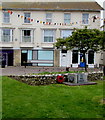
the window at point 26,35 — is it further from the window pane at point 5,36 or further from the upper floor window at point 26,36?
the window pane at point 5,36

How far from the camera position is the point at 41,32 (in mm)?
35344

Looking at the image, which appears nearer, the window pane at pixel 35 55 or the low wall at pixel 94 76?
the low wall at pixel 94 76

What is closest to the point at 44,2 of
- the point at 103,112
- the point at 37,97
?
the point at 37,97

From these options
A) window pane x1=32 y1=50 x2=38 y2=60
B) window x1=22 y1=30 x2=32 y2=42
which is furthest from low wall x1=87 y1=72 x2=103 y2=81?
window x1=22 y1=30 x2=32 y2=42

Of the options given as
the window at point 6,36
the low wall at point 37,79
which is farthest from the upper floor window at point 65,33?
the low wall at point 37,79

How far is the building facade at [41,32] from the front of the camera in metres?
34.9

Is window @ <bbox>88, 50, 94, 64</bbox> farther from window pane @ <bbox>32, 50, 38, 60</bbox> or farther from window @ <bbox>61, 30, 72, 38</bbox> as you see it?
window pane @ <bbox>32, 50, 38, 60</bbox>

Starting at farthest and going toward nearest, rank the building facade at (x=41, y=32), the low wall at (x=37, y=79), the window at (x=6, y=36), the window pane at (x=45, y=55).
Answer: the window pane at (x=45, y=55) < the building facade at (x=41, y=32) < the window at (x=6, y=36) < the low wall at (x=37, y=79)

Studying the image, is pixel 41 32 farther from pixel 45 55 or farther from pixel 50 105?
pixel 50 105

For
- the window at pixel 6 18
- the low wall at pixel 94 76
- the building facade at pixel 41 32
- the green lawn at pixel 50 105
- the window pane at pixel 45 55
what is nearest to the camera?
the green lawn at pixel 50 105

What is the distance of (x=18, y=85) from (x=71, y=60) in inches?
897

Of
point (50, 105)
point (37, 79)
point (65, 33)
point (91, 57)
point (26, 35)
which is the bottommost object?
point (50, 105)

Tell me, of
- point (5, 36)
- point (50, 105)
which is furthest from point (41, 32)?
point (50, 105)

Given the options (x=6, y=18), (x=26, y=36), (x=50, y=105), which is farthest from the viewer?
(x=6, y=18)
